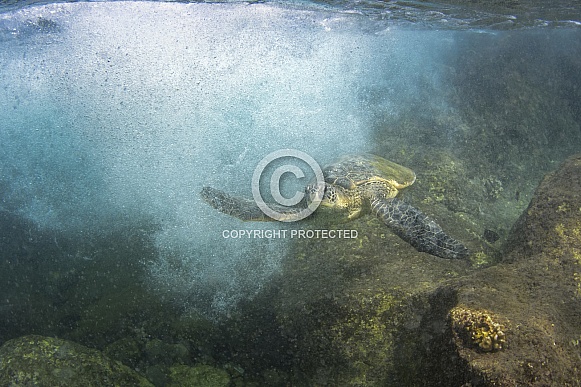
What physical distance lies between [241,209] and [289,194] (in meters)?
1.23

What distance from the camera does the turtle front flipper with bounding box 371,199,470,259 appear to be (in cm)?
429

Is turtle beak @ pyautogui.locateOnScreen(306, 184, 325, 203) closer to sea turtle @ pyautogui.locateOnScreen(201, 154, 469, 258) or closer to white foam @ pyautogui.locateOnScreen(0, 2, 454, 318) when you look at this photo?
sea turtle @ pyautogui.locateOnScreen(201, 154, 469, 258)

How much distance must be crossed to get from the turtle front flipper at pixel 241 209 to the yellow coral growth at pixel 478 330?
7.81 ft

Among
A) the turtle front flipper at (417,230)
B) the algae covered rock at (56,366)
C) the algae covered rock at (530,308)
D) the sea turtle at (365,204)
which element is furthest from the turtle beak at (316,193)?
the algae covered rock at (56,366)

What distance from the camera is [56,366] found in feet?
12.1

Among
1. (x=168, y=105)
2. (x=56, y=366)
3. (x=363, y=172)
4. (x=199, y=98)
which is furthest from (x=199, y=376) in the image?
(x=199, y=98)

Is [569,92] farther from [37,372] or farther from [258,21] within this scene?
[37,372]

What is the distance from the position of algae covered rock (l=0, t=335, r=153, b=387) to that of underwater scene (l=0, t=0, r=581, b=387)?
1.0 inches

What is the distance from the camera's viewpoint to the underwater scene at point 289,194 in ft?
11.6

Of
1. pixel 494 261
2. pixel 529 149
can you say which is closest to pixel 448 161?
pixel 529 149

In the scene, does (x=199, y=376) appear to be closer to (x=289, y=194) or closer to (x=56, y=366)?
(x=56, y=366)

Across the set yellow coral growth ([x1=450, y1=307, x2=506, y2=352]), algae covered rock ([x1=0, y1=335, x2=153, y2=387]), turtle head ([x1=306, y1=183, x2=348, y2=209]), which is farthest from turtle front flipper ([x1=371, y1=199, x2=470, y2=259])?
algae covered rock ([x1=0, y1=335, x2=153, y2=387])

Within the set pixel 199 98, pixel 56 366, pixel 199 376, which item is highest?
pixel 199 98

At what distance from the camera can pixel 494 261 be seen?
426 centimetres
